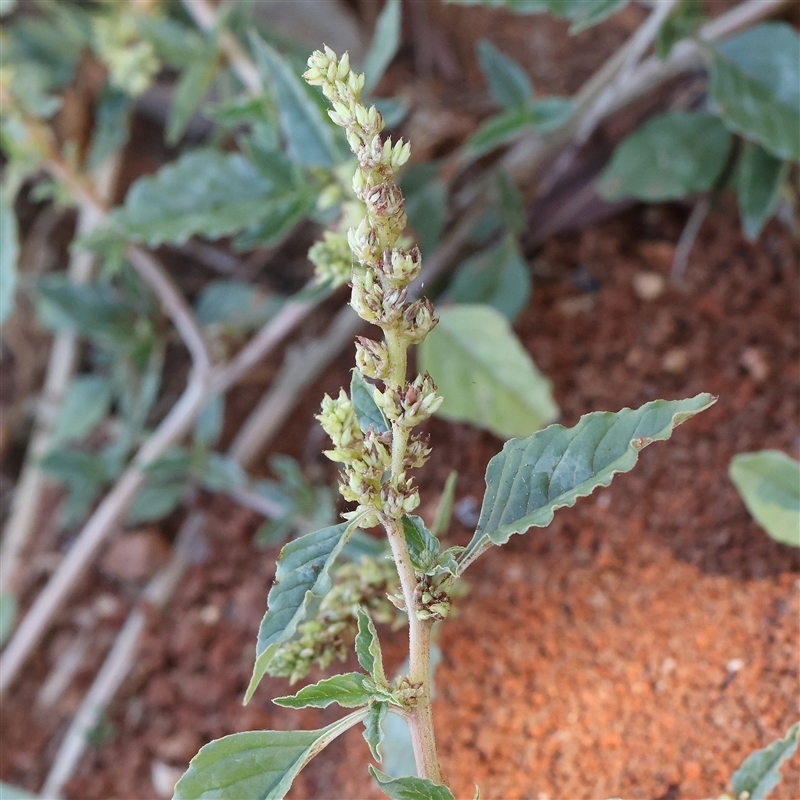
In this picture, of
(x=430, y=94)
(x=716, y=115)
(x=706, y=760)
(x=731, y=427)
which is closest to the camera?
(x=706, y=760)

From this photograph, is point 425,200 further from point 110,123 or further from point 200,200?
point 110,123

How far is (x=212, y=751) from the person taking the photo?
0.62 meters

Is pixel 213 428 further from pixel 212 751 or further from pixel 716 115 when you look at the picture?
pixel 716 115

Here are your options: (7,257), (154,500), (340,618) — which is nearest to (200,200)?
(7,257)

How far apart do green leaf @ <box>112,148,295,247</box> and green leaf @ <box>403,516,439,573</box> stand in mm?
527

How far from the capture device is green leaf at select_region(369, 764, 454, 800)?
595 mm

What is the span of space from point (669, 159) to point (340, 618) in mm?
820

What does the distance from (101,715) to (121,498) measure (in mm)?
308

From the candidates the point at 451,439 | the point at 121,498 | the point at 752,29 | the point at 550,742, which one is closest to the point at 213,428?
the point at 121,498

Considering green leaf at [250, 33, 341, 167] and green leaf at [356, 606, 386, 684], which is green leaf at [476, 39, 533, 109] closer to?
green leaf at [250, 33, 341, 167]

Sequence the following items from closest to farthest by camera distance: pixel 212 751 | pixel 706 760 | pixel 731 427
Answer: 1. pixel 212 751
2. pixel 706 760
3. pixel 731 427

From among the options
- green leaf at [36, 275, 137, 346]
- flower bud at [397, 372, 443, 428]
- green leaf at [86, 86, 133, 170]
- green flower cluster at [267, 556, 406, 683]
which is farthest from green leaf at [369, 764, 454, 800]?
green leaf at [86, 86, 133, 170]

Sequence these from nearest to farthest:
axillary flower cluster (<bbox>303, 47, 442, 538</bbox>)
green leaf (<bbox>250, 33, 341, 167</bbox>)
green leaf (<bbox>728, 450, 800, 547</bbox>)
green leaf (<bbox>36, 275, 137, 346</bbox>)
Result: axillary flower cluster (<bbox>303, 47, 442, 538</bbox>), green leaf (<bbox>728, 450, 800, 547</bbox>), green leaf (<bbox>250, 33, 341, 167</bbox>), green leaf (<bbox>36, 275, 137, 346</bbox>)

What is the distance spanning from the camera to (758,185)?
1.14m
